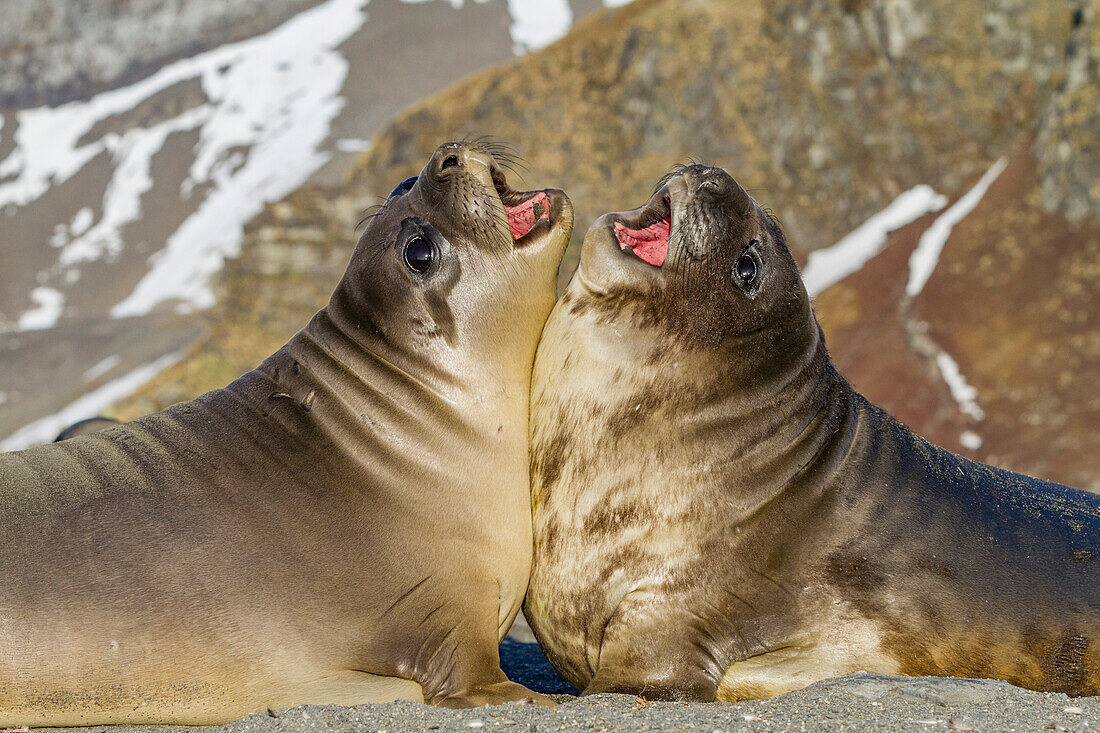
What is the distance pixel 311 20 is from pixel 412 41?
49.4 ft

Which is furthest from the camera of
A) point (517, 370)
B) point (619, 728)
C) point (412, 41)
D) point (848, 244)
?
point (412, 41)

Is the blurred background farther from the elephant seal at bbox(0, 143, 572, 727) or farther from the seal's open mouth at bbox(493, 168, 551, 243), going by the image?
the elephant seal at bbox(0, 143, 572, 727)

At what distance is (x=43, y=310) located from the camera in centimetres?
6731

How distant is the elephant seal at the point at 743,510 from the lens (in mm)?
4984

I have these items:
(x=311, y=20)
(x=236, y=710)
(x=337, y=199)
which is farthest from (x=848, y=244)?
(x=311, y=20)

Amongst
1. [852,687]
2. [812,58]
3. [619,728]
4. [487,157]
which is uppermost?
[812,58]

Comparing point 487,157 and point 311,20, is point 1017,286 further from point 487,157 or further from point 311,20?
point 311,20

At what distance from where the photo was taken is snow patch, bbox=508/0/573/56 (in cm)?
8800

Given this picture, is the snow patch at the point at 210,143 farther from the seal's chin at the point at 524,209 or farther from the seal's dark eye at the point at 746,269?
the seal's dark eye at the point at 746,269

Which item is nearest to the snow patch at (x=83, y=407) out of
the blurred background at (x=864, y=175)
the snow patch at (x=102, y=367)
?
the blurred background at (x=864, y=175)

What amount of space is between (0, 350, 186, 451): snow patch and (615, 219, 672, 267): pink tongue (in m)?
44.3

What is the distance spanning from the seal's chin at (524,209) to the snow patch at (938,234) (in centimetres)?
2276

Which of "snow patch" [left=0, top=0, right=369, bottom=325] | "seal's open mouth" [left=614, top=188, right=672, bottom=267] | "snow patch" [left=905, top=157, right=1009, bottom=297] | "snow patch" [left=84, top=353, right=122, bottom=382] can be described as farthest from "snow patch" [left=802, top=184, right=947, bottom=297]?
"snow patch" [left=0, top=0, right=369, bottom=325]

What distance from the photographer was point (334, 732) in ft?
13.6
